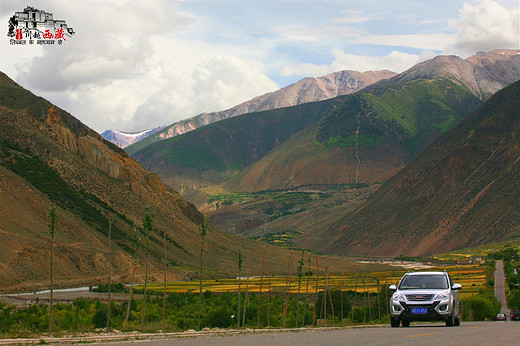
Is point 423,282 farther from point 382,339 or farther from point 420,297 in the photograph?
point 382,339

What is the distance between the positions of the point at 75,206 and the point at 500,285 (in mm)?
73402

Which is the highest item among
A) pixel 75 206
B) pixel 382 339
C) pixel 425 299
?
pixel 75 206

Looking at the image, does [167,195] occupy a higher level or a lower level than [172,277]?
higher

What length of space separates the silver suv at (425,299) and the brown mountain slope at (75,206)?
68726 millimetres

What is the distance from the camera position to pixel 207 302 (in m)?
82.6

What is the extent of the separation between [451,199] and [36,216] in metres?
120

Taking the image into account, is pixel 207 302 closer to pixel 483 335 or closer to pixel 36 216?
pixel 36 216

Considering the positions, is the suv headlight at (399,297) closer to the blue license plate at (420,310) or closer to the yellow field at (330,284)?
the blue license plate at (420,310)

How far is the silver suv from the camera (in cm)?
2753

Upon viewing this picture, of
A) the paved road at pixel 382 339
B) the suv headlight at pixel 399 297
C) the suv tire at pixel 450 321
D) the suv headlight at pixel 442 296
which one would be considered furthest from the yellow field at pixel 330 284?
the paved road at pixel 382 339

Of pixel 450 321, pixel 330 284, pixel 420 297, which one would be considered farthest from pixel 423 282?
pixel 330 284

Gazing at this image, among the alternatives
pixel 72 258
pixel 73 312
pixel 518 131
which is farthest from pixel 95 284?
pixel 518 131

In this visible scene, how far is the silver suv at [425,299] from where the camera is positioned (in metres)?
27.5

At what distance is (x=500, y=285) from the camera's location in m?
100
